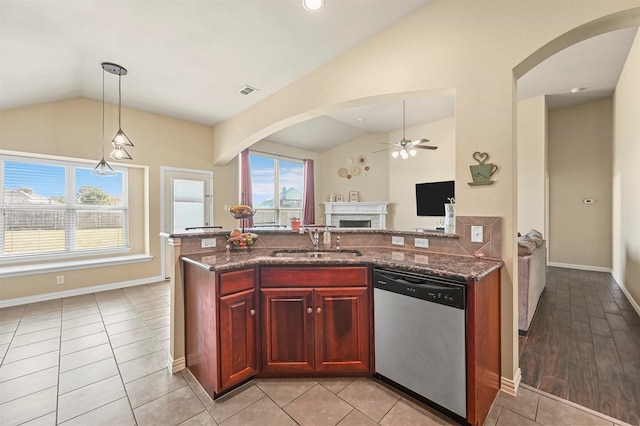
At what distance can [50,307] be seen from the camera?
141 inches

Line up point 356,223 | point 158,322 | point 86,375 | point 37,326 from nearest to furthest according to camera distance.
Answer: point 86,375
point 37,326
point 158,322
point 356,223

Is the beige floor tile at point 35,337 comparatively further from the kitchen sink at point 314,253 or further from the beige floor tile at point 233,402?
the kitchen sink at point 314,253

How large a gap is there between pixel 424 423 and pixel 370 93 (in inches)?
107

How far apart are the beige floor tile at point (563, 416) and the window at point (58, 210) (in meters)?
5.77

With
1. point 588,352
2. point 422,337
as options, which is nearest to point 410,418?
point 422,337

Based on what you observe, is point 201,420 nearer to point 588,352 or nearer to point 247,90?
point 588,352

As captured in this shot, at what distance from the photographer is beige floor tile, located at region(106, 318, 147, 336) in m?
2.91

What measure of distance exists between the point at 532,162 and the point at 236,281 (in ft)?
19.9

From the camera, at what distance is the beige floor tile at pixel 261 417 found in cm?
165

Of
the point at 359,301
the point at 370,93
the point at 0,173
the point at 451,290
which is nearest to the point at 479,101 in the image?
the point at 370,93

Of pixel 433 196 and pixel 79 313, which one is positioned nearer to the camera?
pixel 79 313

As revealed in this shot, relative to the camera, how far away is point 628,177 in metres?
3.74

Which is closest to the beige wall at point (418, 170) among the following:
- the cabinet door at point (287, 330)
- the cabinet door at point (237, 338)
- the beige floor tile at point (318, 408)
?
the cabinet door at point (287, 330)

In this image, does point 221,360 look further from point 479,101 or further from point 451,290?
point 479,101
